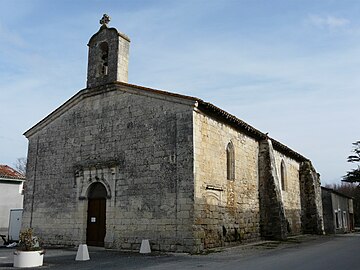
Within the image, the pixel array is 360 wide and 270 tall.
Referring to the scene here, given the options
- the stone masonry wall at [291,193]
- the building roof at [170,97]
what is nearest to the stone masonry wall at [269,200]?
the building roof at [170,97]

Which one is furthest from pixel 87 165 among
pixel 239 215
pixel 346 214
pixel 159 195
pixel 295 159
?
pixel 346 214

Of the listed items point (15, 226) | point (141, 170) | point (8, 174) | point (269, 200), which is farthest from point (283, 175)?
point (8, 174)

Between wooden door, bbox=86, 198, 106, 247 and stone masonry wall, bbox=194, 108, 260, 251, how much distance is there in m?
4.42

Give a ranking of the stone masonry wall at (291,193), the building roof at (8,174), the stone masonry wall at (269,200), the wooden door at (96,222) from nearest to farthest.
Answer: the wooden door at (96,222), the stone masonry wall at (269,200), the stone masonry wall at (291,193), the building roof at (8,174)

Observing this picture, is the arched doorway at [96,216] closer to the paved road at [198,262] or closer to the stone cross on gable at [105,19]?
the paved road at [198,262]

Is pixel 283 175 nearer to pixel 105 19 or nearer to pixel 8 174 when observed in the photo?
pixel 105 19

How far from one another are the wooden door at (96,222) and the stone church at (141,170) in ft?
0.13

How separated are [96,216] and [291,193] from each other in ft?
45.0

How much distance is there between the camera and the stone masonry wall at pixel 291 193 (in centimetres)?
2234

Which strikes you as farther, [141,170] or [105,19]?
[105,19]

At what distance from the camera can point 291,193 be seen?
945 inches

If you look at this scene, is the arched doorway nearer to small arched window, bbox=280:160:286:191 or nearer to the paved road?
the paved road

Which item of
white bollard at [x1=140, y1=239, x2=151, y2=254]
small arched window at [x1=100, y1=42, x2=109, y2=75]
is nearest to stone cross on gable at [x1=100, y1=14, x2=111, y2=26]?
small arched window at [x1=100, y1=42, x2=109, y2=75]

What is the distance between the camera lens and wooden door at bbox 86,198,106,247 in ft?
49.7
